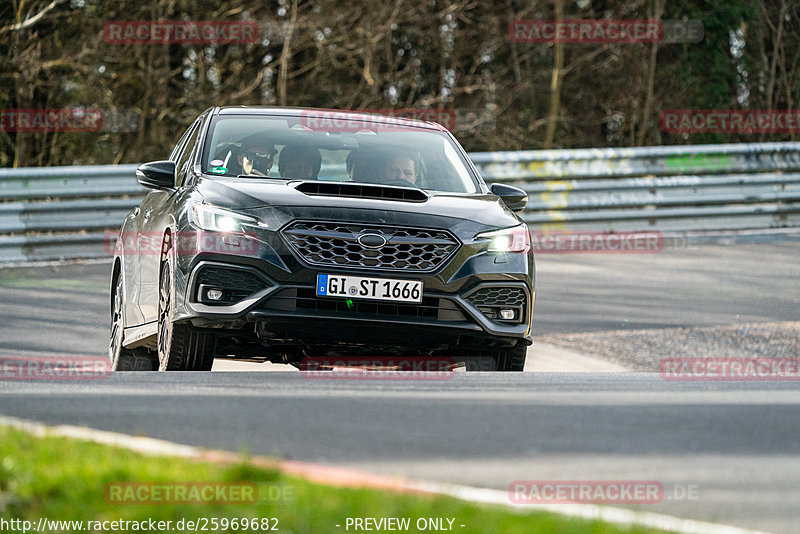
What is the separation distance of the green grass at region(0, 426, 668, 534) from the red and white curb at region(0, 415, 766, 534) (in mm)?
113

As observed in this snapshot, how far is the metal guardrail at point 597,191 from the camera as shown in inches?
562

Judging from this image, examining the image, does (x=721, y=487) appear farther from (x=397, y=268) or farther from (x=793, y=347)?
(x=793, y=347)

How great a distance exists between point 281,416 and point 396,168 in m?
3.11

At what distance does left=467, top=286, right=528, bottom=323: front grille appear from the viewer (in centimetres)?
754

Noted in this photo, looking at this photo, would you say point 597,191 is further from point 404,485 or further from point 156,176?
point 404,485

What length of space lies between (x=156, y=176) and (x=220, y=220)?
1.10 m

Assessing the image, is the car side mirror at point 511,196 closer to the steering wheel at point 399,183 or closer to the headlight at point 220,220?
the steering wheel at point 399,183

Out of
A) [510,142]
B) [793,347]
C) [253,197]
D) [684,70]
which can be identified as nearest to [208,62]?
[510,142]

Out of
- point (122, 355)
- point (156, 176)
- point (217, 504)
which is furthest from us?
point (122, 355)

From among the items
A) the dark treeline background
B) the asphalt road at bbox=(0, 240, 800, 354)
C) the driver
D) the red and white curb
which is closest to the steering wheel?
the driver

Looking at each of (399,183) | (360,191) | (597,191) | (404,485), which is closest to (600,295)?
(597,191)

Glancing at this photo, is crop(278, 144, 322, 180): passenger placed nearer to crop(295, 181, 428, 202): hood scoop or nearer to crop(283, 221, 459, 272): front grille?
crop(295, 181, 428, 202): hood scoop

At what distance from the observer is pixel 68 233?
1443 cm

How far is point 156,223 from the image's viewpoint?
8297mm
